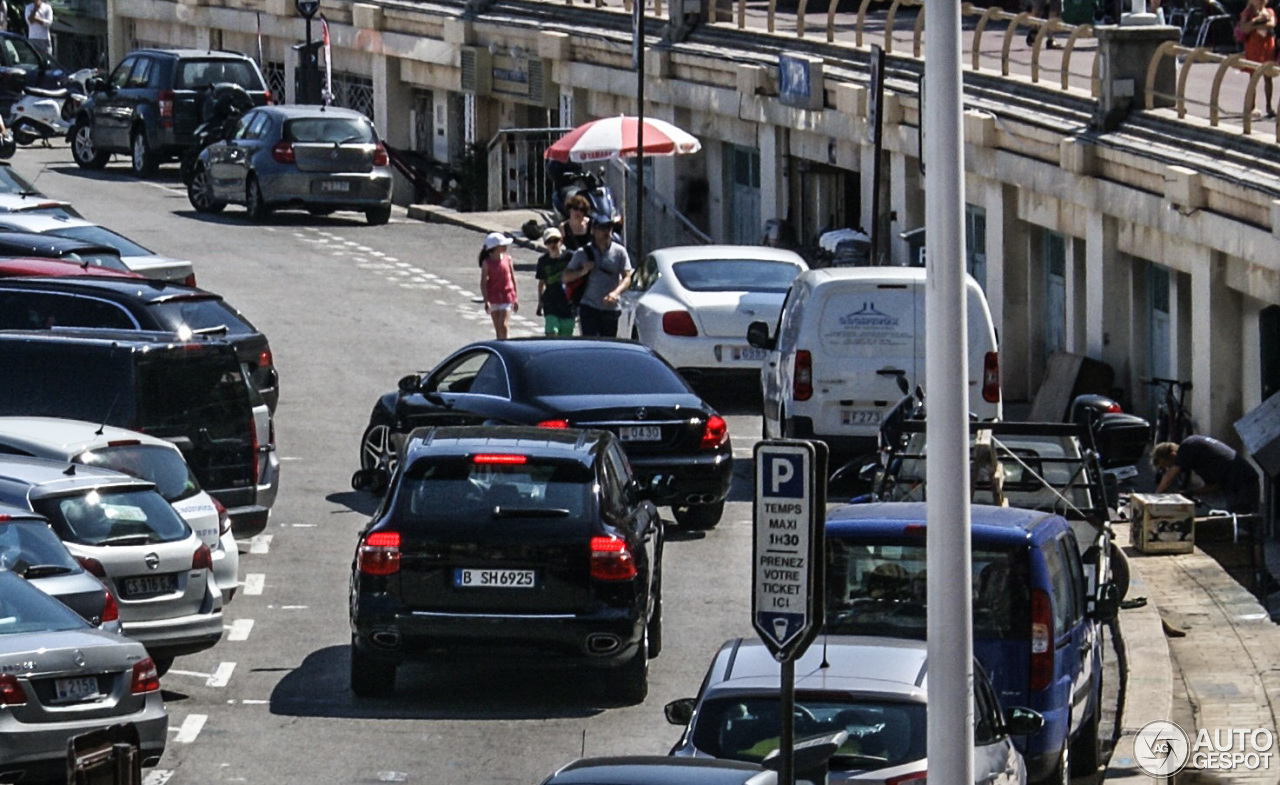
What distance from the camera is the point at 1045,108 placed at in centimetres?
2864

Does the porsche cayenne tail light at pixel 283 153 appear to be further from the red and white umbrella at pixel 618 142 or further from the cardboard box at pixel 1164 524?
the cardboard box at pixel 1164 524

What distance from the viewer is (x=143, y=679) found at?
12.8m

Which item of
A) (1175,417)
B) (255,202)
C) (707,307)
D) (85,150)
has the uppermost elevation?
(707,307)

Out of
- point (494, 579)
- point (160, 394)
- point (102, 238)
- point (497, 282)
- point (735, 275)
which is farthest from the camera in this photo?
point (102, 238)

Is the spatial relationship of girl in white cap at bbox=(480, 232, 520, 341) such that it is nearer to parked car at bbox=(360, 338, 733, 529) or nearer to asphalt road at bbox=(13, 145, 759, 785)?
asphalt road at bbox=(13, 145, 759, 785)

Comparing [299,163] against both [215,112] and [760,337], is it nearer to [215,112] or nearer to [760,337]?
[215,112]

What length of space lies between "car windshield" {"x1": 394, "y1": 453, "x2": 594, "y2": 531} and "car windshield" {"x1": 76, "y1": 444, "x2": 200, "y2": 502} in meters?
2.68

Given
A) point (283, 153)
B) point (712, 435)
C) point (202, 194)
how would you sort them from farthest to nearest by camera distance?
1. point (202, 194)
2. point (283, 153)
3. point (712, 435)

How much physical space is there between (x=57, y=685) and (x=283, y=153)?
2568 centimetres

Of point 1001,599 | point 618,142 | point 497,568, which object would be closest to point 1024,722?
point 1001,599

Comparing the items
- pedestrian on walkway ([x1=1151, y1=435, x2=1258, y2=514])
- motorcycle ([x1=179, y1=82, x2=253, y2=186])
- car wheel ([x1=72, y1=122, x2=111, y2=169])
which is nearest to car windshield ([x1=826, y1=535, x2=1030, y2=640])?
pedestrian on walkway ([x1=1151, y1=435, x2=1258, y2=514])

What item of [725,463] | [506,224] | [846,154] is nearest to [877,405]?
[725,463]

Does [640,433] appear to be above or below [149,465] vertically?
below

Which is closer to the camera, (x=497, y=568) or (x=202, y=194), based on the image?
(x=497, y=568)
